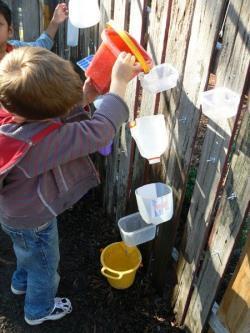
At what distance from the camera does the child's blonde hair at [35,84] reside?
5.45 ft

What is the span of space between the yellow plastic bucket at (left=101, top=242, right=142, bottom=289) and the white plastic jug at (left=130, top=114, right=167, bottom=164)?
3.03 ft

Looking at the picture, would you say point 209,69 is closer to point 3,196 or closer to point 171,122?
point 171,122

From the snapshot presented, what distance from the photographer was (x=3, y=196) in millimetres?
2113

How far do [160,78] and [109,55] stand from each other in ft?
0.93

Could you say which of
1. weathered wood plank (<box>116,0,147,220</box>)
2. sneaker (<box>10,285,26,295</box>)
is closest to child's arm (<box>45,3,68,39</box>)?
weathered wood plank (<box>116,0,147,220</box>)

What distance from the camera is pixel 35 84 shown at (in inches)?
65.3

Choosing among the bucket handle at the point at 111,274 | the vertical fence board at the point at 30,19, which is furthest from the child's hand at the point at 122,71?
the vertical fence board at the point at 30,19

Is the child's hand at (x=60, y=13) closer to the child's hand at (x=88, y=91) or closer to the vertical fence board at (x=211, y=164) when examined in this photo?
the child's hand at (x=88, y=91)

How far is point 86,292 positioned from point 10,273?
0.60 meters

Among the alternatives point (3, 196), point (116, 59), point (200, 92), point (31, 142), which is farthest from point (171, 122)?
point (3, 196)

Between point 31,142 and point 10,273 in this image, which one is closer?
point 31,142

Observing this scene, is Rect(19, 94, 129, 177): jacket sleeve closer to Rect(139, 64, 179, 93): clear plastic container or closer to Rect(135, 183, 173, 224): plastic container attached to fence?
Rect(139, 64, 179, 93): clear plastic container

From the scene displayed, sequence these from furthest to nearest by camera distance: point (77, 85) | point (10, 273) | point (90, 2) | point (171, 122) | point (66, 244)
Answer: point (66, 244) < point (10, 273) < point (90, 2) < point (171, 122) < point (77, 85)

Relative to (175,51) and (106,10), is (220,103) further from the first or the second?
(106,10)
